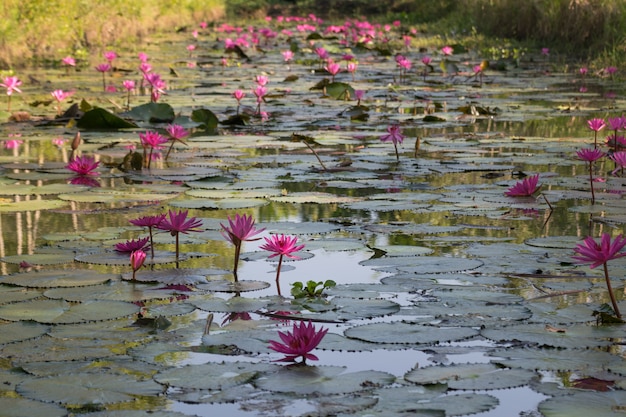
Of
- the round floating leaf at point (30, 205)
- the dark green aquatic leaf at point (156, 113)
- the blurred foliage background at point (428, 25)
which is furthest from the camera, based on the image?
the blurred foliage background at point (428, 25)

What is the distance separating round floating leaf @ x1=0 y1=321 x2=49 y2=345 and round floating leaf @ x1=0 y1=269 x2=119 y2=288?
31 centimetres

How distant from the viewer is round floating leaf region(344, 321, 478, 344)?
1992 mm

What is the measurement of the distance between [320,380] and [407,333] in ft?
1.08

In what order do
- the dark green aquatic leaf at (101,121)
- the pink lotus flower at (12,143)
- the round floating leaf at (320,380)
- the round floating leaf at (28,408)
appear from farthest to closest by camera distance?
the dark green aquatic leaf at (101,121), the pink lotus flower at (12,143), the round floating leaf at (320,380), the round floating leaf at (28,408)

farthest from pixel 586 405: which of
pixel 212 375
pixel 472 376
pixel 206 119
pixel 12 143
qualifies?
pixel 206 119

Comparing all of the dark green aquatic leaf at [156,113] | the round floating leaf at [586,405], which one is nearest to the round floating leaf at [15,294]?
the round floating leaf at [586,405]

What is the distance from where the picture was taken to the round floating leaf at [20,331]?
1.99 meters

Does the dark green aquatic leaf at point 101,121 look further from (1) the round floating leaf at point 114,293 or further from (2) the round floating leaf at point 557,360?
(2) the round floating leaf at point 557,360

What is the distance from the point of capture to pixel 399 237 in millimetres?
3006

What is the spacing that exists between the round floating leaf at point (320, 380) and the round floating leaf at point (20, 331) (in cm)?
55

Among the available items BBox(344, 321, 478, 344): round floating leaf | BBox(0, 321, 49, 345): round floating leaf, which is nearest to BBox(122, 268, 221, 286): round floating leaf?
BBox(0, 321, 49, 345): round floating leaf

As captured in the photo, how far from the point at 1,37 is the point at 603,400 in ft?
27.5

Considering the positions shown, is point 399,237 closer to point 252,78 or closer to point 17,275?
point 17,275

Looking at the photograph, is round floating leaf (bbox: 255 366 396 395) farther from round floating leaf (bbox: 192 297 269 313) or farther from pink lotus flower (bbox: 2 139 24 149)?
pink lotus flower (bbox: 2 139 24 149)
